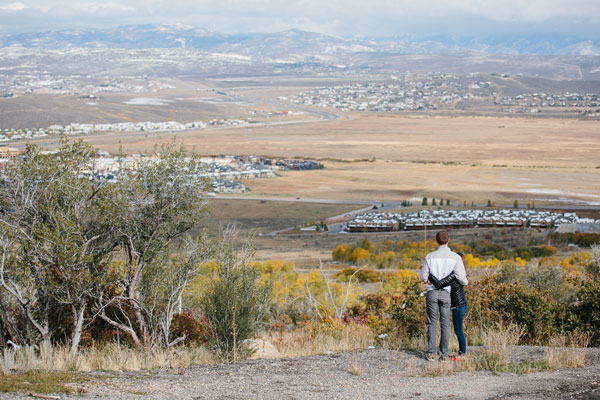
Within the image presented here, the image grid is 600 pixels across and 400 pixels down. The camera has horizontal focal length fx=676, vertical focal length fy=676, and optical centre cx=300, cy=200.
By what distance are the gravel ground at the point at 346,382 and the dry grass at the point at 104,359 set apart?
61 centimetres

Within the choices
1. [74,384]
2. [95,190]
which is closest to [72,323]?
[95,190]

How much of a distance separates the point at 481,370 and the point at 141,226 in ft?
20.6

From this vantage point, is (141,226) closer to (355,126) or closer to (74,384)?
(74,384)

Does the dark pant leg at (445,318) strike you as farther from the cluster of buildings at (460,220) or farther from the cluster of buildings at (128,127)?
the cluster of buildings at (128,127)

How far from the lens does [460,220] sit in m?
51.8

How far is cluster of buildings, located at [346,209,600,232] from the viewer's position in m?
50.0

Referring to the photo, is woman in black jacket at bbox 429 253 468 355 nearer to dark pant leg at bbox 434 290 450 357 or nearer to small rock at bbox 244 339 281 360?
dark pant leg at bbox 434 290 450 357

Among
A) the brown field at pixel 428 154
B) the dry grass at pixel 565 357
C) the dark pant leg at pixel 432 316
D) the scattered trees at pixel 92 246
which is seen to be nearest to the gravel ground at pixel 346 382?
the dry grass at pixel 565 357

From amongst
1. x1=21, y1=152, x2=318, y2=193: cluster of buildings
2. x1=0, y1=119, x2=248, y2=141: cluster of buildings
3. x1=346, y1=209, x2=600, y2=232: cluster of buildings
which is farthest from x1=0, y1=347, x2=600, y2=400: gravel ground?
x1=0, y1=119, x2=248, y2=141: cluster of buildings

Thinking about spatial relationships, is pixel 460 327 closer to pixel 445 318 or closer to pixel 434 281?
pixel 445 318

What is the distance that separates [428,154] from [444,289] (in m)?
94.6

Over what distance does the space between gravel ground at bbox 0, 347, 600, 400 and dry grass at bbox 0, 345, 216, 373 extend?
61 cm

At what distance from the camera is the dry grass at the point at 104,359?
920 cm

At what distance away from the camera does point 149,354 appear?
10.5m
